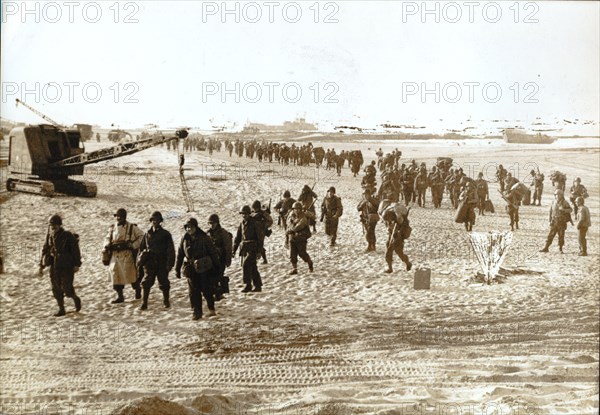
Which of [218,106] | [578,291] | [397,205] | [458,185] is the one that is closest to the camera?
[218,106]

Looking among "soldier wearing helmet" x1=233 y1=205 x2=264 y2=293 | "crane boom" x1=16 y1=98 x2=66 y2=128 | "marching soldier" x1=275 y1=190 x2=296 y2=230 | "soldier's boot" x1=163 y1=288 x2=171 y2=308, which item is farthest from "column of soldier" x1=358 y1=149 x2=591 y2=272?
"crane boom" x1=16 y1=98 x2=66 y2=128

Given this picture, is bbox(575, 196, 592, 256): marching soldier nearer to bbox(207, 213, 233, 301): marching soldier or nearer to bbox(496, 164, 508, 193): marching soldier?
bbox(496, 164, 508, 193): marching soldier

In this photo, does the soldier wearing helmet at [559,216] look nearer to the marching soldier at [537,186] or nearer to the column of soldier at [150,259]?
the marching soldier at [537,186]

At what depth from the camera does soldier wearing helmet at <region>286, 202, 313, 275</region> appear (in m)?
6.24

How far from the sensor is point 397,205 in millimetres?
6957

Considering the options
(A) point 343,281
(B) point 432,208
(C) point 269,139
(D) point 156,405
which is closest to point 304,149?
(C) point 269,139

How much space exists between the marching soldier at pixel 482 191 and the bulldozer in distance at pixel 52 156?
143 inches

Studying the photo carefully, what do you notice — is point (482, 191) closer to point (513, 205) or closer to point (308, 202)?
point (513, 205)

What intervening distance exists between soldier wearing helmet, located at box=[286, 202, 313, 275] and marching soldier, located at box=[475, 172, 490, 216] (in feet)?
6.95

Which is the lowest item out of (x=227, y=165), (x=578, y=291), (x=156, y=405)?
(x=156, y=405)

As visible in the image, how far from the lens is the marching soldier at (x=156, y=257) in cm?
529

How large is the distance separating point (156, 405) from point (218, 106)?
8.25 ft

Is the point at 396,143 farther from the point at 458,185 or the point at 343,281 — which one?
the point at 458,185

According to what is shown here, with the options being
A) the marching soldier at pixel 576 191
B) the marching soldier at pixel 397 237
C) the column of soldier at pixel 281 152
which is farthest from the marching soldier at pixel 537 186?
the column of soldier at pixel 281 152
